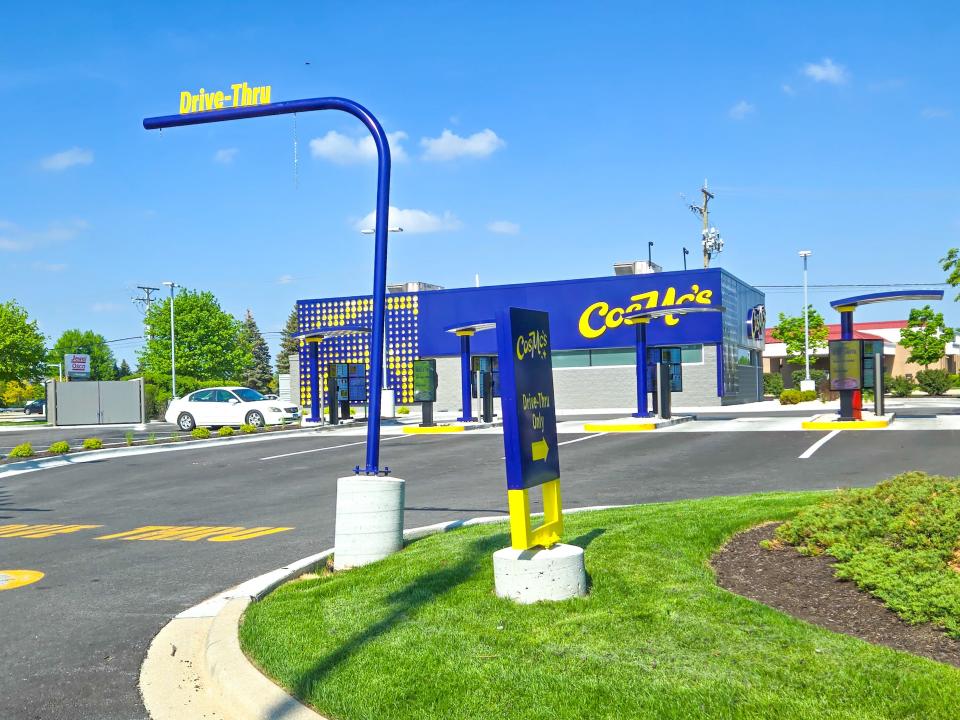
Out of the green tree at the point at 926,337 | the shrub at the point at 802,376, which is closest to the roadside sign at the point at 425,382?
the shrub at the point at 802,376

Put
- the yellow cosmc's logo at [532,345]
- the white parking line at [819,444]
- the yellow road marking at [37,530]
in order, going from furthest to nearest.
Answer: the white parking line at [819,444] → the yellow road marking at [37,530] → the yellow cosmc's logo at [532,345]

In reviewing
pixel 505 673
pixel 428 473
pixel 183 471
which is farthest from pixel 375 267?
pixel 183 471

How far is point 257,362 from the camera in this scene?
105 metres

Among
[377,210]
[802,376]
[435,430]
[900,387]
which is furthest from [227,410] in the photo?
[802,376]

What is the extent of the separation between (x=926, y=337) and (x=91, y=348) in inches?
3987

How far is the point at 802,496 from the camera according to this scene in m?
9.73

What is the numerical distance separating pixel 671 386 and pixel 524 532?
74.6 feet

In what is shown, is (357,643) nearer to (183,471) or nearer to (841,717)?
(841,717)

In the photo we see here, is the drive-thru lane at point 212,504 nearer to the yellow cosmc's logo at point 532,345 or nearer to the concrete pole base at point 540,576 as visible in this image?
the concrete pole base at point 540,576

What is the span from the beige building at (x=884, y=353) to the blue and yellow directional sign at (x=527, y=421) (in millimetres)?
64685

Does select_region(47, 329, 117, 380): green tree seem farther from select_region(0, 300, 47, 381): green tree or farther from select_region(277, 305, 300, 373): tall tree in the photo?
select_region(0, 300, 47, 381): green tree

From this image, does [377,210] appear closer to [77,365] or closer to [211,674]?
[211,674]

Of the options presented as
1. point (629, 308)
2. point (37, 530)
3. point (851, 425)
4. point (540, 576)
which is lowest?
point (37, 530)

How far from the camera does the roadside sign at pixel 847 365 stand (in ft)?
76.1
